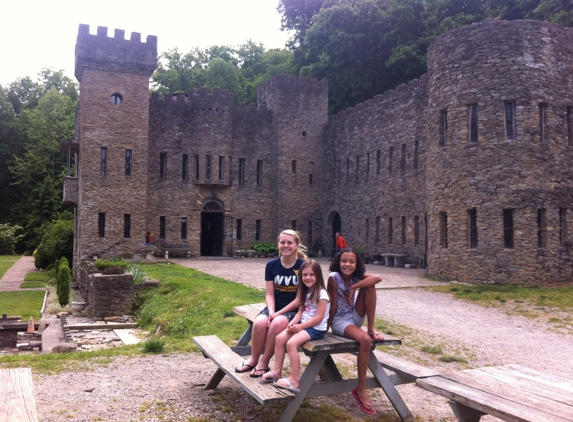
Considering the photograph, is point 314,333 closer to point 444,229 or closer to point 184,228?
point 444,229

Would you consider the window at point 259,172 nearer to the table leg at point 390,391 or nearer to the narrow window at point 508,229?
the narrow window at point 508,229

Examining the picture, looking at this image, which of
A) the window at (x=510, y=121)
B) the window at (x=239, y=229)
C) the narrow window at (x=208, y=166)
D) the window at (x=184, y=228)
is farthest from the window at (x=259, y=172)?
the window at (x=510, y=121)

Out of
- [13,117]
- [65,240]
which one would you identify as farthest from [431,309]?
[13,117]

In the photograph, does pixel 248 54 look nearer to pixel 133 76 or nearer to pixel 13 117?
pixel 13 117

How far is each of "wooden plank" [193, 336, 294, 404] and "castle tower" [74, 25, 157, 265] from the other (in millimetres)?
22452

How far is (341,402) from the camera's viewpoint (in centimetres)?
598

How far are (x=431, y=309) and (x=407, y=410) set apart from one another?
742cm

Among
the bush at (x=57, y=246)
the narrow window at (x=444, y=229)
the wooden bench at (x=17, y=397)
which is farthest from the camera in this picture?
the bush at (x=57, y=246)

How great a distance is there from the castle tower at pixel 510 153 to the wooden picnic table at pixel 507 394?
43.1 ft

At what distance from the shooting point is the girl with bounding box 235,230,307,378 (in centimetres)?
524

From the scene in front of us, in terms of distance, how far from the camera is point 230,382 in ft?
22.1

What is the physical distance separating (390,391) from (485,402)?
162cm

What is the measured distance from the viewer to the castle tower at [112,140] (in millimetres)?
27562

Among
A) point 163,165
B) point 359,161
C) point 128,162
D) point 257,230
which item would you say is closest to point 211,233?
point 257,230
